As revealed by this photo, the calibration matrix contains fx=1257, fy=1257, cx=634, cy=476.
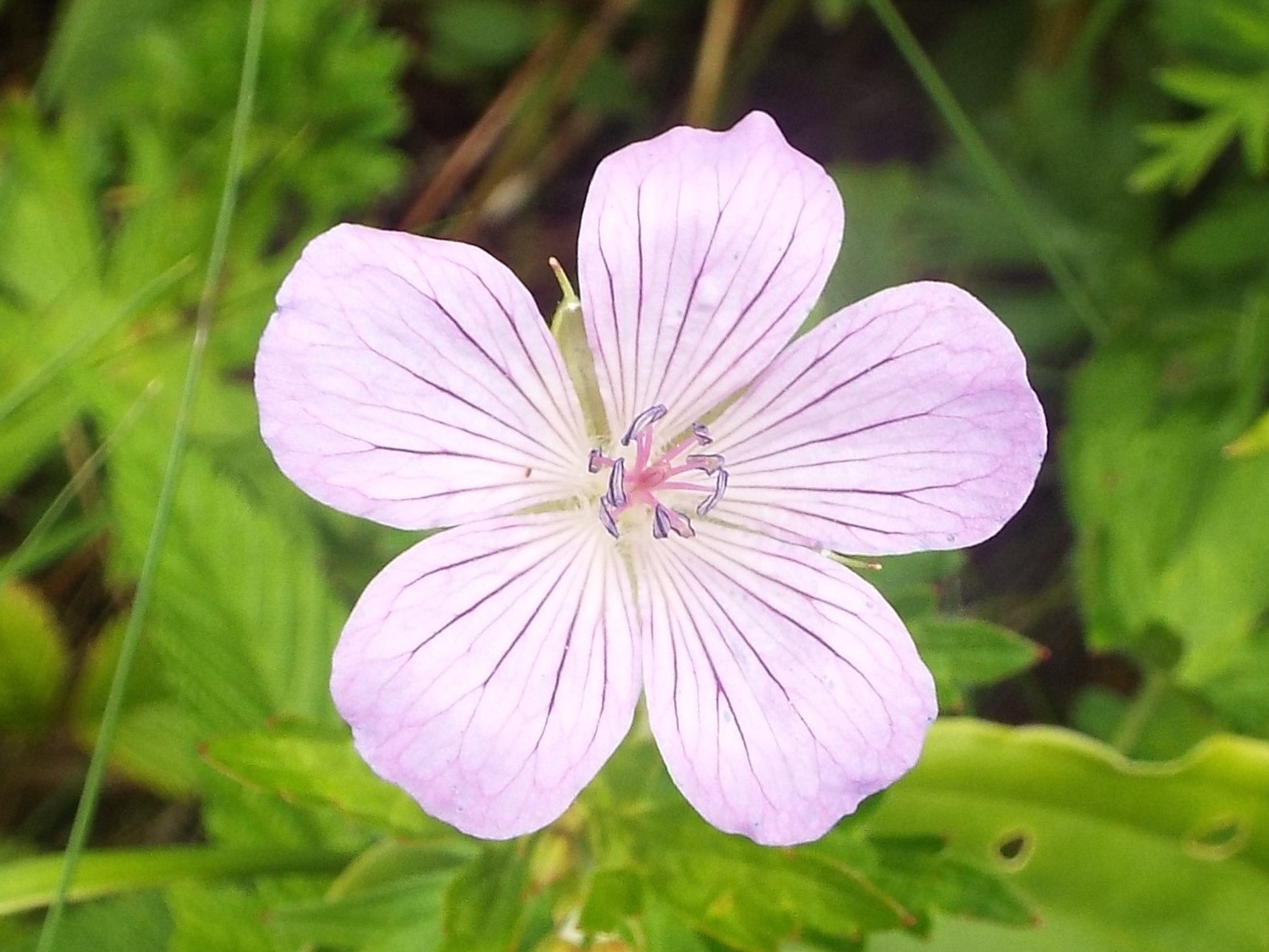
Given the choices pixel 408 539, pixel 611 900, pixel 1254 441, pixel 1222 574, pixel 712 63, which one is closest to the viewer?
pixel 611 900

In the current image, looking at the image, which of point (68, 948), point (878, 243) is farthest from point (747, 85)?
point (68, 948)

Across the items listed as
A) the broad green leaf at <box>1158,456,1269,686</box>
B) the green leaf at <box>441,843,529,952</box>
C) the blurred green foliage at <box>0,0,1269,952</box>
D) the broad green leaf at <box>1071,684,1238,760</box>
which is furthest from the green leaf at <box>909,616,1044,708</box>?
the broad green leaf at <box>1071,684,1238,760</box>

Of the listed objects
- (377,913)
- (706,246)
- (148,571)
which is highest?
(706,246)

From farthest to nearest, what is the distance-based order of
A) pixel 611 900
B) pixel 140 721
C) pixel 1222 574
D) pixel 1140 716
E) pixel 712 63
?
pixel 712 63 < pixel 140 721 < pixel 1140 716 < pixel 1222 574 < pixel 611 900

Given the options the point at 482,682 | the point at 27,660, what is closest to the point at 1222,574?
the point at 482,682

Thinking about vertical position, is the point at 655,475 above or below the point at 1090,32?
below

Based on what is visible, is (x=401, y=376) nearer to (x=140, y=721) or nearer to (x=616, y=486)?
(x=616, y=486)

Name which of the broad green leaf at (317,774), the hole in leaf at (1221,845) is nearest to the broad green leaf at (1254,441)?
the hole in leaf at (1221,845)
